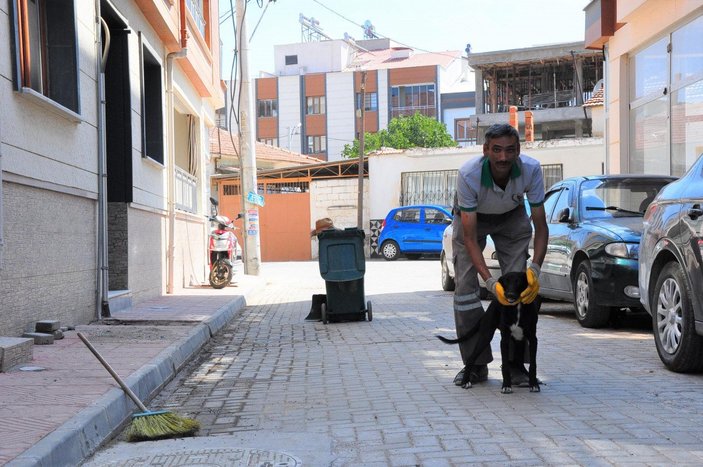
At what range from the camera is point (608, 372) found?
6.22 m

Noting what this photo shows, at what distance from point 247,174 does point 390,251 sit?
32.6ft

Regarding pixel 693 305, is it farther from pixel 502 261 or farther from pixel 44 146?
pixel 44 146

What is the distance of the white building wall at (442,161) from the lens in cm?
3162

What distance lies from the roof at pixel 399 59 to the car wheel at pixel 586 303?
192 ft

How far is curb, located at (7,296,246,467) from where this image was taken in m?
3.79

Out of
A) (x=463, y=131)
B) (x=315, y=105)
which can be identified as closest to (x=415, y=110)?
(x=463, y=131)

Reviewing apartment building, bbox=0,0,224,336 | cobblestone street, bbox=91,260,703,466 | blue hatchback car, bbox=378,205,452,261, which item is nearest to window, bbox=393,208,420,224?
blue hatchback car, bbox=378,205,452,261

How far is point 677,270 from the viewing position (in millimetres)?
5980

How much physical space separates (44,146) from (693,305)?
19.1 feet

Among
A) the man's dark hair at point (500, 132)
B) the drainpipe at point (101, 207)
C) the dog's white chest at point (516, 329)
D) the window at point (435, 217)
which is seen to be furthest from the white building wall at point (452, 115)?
the dog's white chest at point (516, 329)

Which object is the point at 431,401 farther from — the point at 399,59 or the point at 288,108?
the point at 399,59

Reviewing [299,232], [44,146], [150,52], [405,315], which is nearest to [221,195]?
[299,232]

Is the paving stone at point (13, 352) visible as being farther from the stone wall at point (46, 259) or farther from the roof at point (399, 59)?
the roof at point (399, 59)

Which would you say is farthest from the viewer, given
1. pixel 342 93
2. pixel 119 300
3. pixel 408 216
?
pixel 342 93
